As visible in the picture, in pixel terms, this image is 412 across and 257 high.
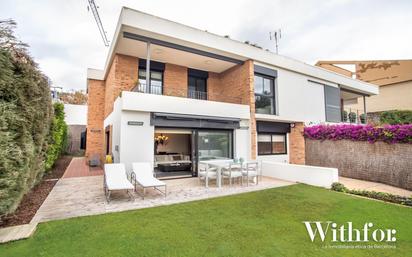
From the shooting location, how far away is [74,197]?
6.50 m

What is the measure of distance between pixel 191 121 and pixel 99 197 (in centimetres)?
504

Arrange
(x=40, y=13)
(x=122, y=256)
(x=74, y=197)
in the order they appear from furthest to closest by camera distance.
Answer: (x=40, y=13) < (x=74, y=197) < (x=122, y=256)

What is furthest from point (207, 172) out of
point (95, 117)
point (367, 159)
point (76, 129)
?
point (76, 129)

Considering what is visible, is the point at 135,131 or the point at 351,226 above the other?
the point at 135,131

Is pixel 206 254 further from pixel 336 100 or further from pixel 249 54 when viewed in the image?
pixel 336 100

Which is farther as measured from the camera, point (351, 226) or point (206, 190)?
point (206, 190)

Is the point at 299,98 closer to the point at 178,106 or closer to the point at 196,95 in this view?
the point at 196,95

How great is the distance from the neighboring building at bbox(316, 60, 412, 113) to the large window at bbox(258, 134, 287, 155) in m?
14.5

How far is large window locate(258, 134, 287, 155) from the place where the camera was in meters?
12.9

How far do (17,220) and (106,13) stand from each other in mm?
12344

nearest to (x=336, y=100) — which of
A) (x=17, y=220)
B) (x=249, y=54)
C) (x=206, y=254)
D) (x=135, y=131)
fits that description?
(x=249, y=54)

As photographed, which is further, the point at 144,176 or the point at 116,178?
the point at 144,176

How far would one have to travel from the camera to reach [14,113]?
4230mm

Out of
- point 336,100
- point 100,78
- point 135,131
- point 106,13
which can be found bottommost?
point 135,131
